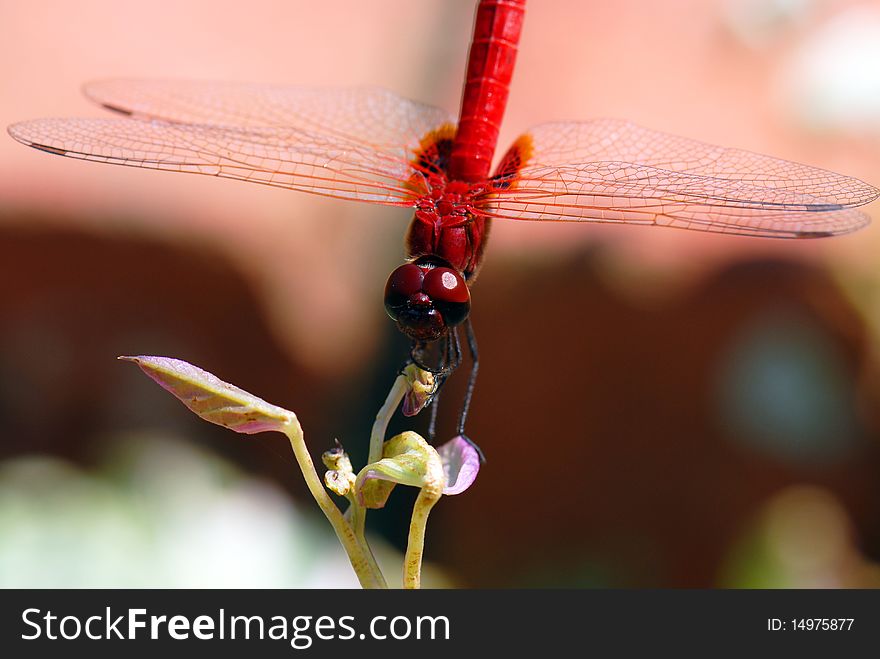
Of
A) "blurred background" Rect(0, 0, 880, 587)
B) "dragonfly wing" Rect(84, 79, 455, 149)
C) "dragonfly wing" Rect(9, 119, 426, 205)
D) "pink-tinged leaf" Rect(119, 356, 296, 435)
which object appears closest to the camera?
"pink-tinged leaf" Rect(119, 356, 296, 435)

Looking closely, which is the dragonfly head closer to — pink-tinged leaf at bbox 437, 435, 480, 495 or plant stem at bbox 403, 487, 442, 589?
pink-tinged leaf at bbox 437, 435, 480, 495

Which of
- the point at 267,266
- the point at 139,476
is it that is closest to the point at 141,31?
the point at 267,266

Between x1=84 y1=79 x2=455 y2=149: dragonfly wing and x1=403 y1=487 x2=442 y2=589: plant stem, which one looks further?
x1=84 y1=79 x2=455 y2=149: dragonfly wing

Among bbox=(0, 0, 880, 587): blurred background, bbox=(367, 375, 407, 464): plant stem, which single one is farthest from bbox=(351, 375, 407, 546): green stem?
bbox=(0, 0, 880, 587): blurred background

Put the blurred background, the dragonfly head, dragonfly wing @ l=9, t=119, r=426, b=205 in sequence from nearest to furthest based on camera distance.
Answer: the dragonfly head
dragonfly wing @ l=9, t=119, r=426, b=205
the blurred background

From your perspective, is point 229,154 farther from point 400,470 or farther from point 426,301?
point 400,470

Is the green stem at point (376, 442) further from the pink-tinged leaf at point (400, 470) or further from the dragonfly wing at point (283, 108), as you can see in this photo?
the dragonfly wing at point (283, 108)

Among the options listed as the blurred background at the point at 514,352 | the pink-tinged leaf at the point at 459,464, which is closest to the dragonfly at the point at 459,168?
the pink-tinged leaf at the point at 459,464
